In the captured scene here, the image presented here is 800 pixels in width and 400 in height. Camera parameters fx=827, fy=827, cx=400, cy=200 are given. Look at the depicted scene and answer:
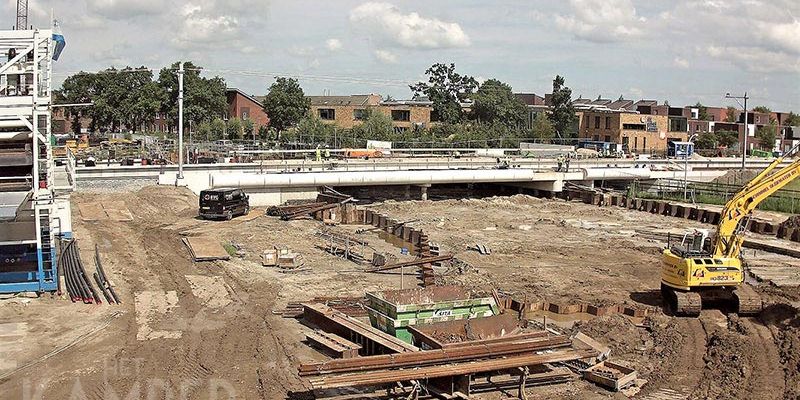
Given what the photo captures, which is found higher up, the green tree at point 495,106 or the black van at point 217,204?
the green tree at point 495,106

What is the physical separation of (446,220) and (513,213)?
280 inches

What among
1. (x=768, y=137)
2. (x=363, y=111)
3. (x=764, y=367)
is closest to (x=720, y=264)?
(x=764, y=367)

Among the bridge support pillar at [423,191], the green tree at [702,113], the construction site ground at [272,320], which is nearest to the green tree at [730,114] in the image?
the green tree at [702,113]

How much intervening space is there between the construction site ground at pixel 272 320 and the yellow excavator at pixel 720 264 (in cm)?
62

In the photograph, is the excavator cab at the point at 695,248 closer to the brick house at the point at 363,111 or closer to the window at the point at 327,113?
the brick house at the point at 363,111

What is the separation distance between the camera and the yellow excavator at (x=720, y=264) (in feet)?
80.5

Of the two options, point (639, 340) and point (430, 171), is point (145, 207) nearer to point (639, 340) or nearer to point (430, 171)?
point (430, 171)

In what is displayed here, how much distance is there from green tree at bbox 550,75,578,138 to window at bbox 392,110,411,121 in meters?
24.5

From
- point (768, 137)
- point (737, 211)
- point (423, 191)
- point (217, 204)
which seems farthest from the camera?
point (768, 137)

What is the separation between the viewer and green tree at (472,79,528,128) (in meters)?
121

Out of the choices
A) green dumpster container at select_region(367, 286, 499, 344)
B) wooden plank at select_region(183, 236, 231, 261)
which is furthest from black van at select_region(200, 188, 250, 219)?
green dumpster container at select_region(367, 286, 499, 344)

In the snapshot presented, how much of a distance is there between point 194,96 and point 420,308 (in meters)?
81.4

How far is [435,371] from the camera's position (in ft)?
53.8

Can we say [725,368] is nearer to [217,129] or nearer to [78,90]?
[217,129]
